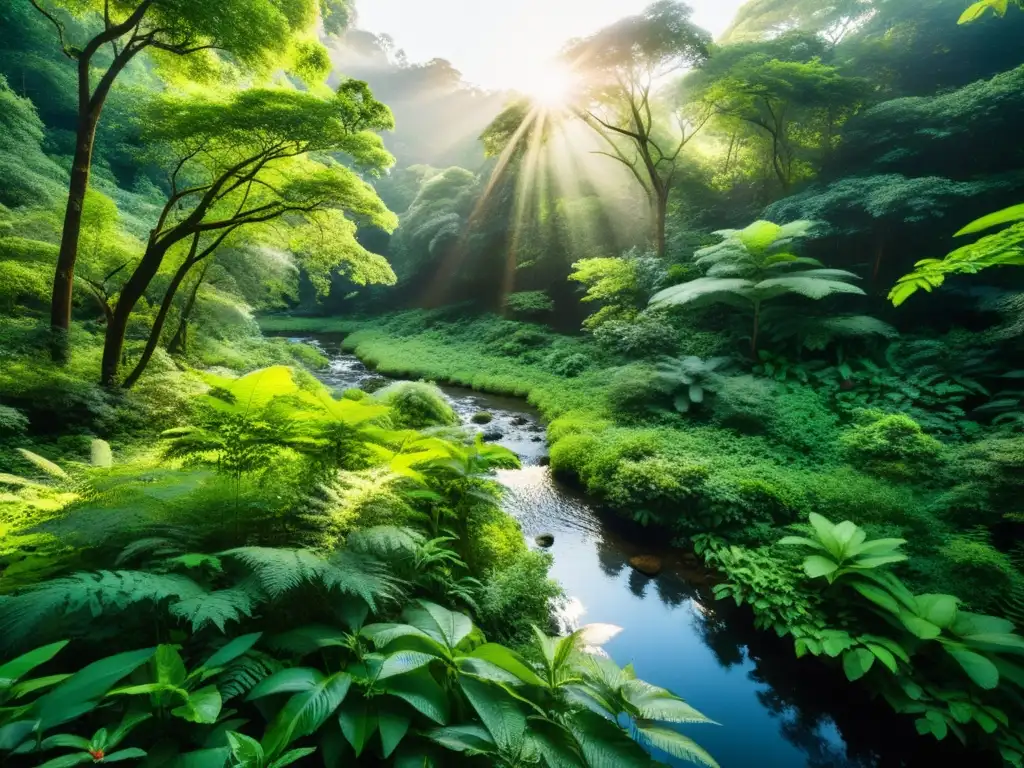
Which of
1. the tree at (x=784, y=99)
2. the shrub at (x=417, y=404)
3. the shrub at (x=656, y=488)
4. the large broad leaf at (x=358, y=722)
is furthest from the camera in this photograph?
the tree at (x=784, y=99)

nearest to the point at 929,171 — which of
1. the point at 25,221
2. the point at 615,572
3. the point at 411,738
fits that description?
the point at 615,572

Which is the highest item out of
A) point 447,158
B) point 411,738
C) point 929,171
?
point 447,158

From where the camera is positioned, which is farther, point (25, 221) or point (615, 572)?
point (25, 221)

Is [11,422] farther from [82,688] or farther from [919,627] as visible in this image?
[919,627]

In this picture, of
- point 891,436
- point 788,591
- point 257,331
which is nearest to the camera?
point 788,591

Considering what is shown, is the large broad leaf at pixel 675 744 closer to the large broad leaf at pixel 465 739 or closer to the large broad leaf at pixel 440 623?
the large broad leaf at pixel 465 739

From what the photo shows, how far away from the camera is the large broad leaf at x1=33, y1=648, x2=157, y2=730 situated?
136cm

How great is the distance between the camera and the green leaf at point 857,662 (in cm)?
317

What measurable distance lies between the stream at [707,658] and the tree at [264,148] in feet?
14.6

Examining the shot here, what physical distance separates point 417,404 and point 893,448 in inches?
241

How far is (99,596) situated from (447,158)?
43.5m

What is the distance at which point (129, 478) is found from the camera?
2377 millimetres

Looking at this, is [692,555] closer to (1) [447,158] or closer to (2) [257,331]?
(2) [257,331]

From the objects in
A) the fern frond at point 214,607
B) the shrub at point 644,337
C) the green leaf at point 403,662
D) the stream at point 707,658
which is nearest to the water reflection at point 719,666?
the stream at point 707,658
